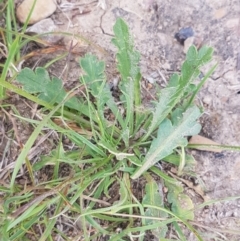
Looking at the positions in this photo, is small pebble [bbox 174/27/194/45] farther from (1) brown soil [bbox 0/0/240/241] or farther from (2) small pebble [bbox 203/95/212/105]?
(2) small pebble [bbox 203/95/212/105]

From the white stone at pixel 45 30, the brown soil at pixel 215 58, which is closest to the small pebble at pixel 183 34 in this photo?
the brown soil at pixel 215 58

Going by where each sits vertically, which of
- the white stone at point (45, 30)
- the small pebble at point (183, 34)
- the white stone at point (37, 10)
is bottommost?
the white stone at point (45, 30)

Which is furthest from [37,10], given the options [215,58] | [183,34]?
[215,58]

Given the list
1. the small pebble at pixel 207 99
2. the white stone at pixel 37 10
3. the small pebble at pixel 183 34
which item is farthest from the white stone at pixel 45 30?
the small pebble at pixel 207 99

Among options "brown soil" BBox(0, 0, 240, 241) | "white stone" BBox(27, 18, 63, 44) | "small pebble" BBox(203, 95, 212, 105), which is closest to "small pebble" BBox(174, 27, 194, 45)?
"brown soil" BBox(0, 0, 240, 241)

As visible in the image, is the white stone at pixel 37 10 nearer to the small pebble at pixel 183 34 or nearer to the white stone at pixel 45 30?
the white stone at pixel 45 30

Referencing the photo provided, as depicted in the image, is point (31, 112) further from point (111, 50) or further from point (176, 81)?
point (176, 81)

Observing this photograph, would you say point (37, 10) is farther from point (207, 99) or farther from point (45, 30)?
point (207, 99)

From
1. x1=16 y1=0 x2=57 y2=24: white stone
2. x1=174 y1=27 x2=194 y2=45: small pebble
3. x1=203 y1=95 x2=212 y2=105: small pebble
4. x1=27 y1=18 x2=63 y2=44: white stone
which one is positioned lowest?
x1=27 y1=18 x2=63 y2=44: white stone

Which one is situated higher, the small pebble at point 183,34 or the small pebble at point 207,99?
the small pebble at point 183,34
